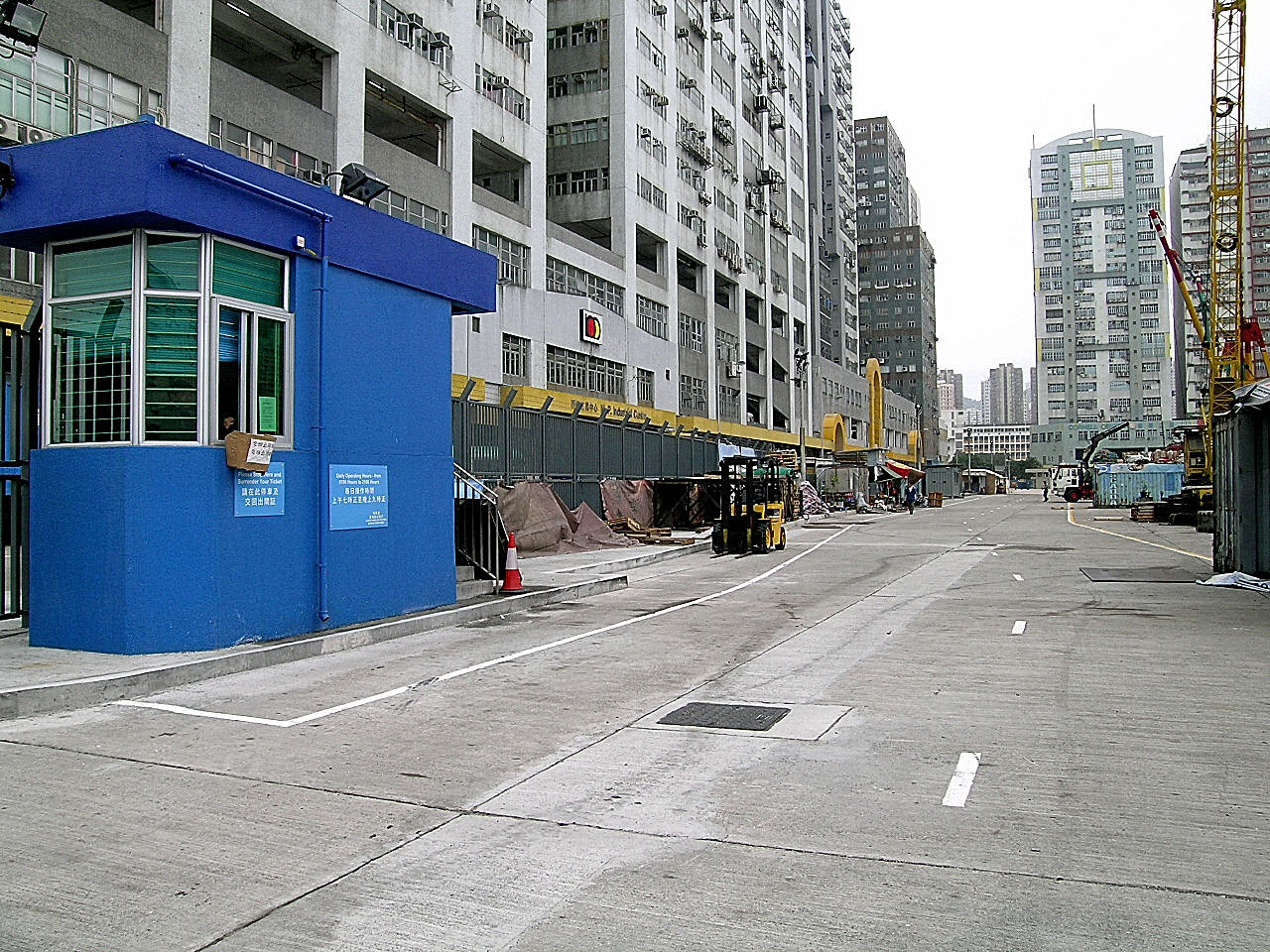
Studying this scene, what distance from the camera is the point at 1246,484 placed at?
18.3 m

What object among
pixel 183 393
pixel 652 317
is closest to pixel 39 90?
pixel 183 393

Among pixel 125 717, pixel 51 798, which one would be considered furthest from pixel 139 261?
pixel 51 798

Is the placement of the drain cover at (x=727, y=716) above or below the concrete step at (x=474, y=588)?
below

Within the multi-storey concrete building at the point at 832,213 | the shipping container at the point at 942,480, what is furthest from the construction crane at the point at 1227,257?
the shipping container at the point at 942,480

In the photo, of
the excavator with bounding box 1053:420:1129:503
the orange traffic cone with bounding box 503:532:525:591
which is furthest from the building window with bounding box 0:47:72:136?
the excavator with bounding box 1053:420:1129:503

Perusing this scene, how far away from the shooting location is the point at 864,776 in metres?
6.50

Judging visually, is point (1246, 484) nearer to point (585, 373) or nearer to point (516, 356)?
point (516, 356)

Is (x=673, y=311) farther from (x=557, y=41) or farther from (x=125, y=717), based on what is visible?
(x=125, y=717)

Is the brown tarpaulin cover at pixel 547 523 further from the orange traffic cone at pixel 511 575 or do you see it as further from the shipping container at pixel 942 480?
the shipping container at pixel 942 480

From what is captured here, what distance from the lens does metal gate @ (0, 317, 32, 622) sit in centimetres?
1162

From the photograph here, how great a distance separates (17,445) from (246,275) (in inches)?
128

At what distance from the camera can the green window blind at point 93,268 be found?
35.3ft

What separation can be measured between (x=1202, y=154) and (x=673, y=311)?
100 m

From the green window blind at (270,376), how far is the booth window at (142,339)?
360 millimetres
